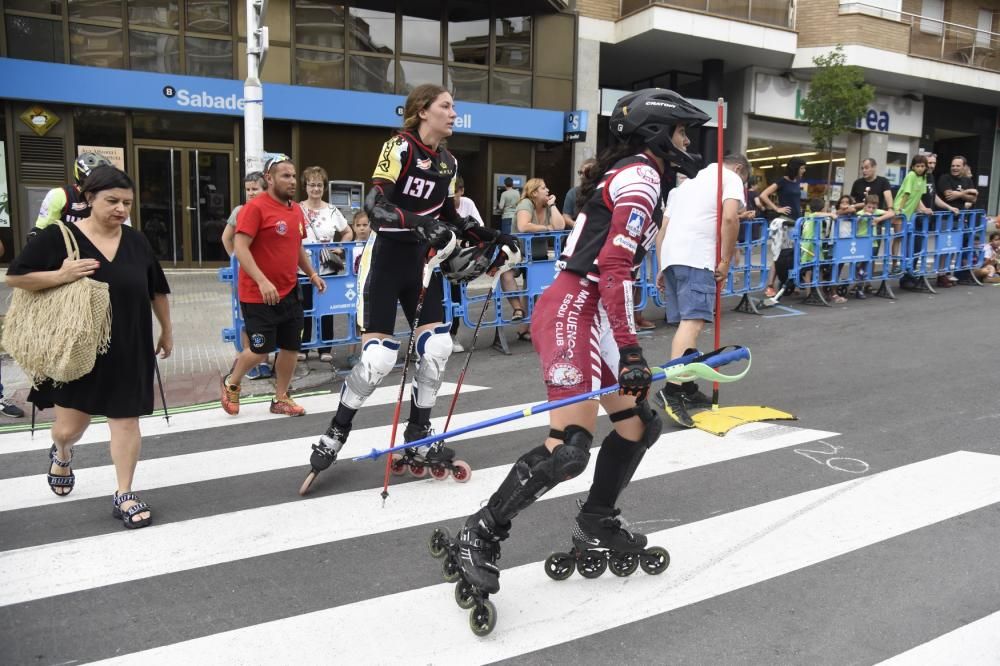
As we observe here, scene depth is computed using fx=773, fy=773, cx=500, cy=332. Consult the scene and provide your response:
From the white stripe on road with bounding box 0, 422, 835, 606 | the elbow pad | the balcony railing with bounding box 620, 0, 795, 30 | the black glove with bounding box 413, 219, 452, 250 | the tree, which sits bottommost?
the white stripe on road with bounding box 0, 422, 835, 606

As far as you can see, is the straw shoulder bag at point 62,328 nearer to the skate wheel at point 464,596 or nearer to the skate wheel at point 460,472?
the skate wheel at point 460,472

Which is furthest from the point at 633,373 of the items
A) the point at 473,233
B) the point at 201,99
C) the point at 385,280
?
the point at 201,99

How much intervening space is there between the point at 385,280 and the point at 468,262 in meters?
0.60

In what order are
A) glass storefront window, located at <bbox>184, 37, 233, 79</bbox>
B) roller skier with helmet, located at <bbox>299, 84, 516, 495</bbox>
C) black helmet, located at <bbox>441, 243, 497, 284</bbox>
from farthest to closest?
glass storefront window, located at <bbox>184, 37, 233, 79</bbox> < roller skier with helmet, located at <bbox>299, 84, 516, 495</bbox> < black helmet, located at <bbox>441, 243, 497, 284</bbox>

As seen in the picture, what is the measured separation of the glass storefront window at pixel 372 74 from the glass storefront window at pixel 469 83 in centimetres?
153

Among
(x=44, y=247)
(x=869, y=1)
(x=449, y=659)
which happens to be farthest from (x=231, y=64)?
(x=869, y=1)

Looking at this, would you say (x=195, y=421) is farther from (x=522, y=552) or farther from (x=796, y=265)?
(x=796, y=265)

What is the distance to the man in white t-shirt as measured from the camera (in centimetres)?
602

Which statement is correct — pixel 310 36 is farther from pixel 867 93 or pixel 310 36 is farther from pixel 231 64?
pixel 867 93

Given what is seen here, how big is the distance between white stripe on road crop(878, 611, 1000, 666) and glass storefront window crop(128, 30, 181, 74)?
16.8 meters

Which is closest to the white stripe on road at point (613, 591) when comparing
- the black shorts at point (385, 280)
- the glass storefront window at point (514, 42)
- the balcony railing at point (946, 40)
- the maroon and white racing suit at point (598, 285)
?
the maroon and white racing suit at point (598, 285)

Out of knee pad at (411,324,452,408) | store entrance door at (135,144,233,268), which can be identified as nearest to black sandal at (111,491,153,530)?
knee pad at (411,324,452,408)

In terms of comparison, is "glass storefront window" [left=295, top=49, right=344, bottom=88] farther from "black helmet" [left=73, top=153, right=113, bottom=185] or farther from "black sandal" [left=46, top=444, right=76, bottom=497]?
"black sandal" [left=46, top=444, right=76, bottom=497]

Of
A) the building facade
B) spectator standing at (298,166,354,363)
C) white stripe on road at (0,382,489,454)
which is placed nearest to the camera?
white stripe on road at (0,382,489,454)
